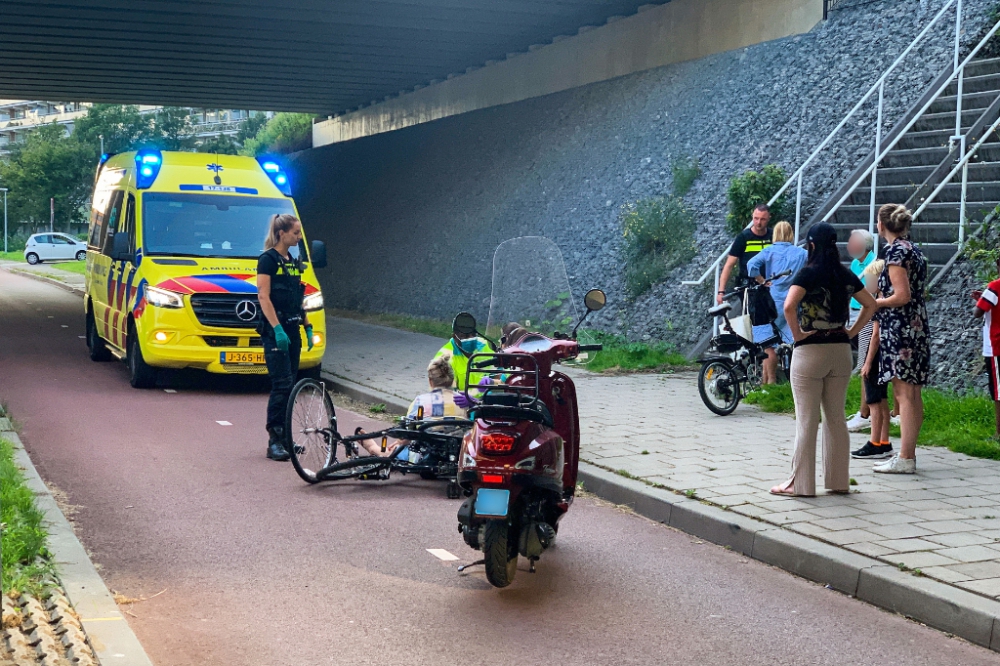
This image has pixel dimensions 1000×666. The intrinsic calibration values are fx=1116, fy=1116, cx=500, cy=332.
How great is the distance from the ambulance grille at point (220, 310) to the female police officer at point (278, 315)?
11.6 ft

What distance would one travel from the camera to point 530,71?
2395 cm

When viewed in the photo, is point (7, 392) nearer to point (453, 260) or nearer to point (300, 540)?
point (300, 540)

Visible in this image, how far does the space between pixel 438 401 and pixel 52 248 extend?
5168 cm

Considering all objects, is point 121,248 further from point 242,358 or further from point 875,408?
point 875,408

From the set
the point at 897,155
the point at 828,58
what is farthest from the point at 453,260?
the point at 897,155

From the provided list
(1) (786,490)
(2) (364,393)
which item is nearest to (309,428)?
(1) (786,490)

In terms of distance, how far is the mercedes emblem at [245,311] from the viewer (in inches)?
493

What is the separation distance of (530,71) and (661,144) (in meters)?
6.73

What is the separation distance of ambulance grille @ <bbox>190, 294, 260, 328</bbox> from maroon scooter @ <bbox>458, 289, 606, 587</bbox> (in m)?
7.17

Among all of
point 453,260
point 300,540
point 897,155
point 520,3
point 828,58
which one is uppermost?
point 520,3

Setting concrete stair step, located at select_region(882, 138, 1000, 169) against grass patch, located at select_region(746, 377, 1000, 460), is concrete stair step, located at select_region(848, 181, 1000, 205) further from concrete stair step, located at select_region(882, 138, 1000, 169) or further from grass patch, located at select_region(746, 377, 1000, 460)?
grass patch, located at select_region(746, 377, 1000, 460)

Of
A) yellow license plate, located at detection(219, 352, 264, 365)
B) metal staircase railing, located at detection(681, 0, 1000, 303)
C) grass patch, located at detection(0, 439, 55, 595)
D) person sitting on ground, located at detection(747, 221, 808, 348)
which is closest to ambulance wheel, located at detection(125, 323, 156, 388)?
yellow license plate, located at detection(219, 352, 264, 365)

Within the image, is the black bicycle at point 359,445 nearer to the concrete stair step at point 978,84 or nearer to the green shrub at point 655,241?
the green shrub at point 655,241

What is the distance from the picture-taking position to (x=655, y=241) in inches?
650
